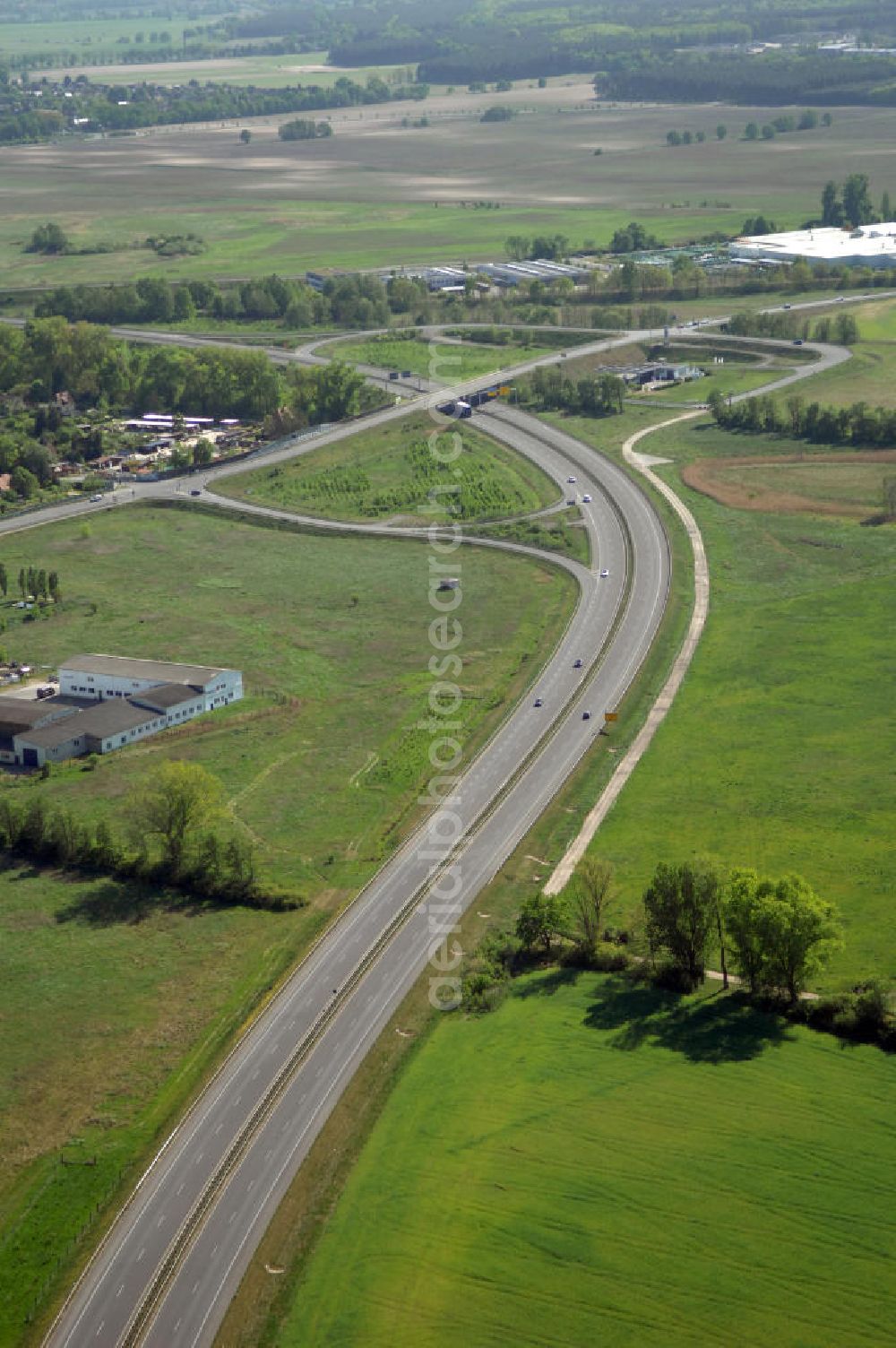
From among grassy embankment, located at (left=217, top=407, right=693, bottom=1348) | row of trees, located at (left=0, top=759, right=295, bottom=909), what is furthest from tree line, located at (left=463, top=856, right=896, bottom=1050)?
row of trees, located at (left=0, top=759, right=295, bottom=909)

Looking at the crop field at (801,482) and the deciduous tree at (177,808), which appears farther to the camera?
the crop field at (801,482)

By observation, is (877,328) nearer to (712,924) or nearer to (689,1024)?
(712,924)

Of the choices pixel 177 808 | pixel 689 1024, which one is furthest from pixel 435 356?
pixel 689 1024

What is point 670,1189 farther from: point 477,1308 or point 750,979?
point 750,979

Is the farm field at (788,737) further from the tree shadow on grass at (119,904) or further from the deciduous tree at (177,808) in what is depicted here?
the tree shadow on grass at (119,904)

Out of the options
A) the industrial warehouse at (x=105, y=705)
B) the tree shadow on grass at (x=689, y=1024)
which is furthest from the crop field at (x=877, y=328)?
the tree shadow on grass at (x=689, y=1024)

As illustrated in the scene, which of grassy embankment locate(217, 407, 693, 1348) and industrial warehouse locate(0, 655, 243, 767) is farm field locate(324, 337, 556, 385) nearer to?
grassy embankment locate(217, 407, 693, 1348)

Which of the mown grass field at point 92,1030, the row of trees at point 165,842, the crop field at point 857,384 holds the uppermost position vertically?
the crop field at point 857,384

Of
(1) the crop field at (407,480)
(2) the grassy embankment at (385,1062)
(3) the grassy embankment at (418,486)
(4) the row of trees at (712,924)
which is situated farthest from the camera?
(1) the crop field at (407,480)
